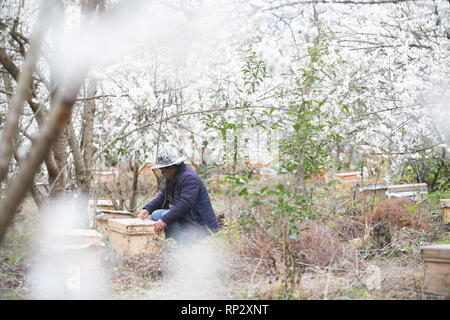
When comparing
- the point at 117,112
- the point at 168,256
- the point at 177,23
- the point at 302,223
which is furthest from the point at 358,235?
the point at 117,112

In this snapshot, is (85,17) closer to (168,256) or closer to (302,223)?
(168,256)

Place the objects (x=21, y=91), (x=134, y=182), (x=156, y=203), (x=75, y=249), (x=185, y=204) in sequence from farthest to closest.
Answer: (x=134, y=182) → (x=156, y=203) → (x=185, y=204) → (x=75, y=249) → (x=21, y=91)

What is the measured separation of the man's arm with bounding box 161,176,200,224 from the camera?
15.1ft

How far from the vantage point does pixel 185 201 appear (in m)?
4.68

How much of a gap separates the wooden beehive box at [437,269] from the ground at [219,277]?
76 mm

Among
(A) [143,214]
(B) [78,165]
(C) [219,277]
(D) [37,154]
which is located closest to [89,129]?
(B) [78,165]

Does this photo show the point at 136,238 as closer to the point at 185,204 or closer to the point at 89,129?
the point at 185,204

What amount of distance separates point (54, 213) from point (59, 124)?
3.76 m

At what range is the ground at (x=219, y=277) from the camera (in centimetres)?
310

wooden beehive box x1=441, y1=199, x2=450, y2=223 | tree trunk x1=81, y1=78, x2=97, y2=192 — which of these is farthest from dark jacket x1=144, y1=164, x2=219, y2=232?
wooden beehive box x1=441, y1=199, x2=450, y2=223

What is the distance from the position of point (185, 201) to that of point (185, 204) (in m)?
0.04

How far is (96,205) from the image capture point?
5.50 metres

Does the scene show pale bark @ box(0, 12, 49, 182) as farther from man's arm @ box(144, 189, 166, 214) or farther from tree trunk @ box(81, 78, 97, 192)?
tree trunk @ box(81, 78, 97, 192)

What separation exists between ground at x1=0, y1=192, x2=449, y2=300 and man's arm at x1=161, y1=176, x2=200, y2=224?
0.32 m
